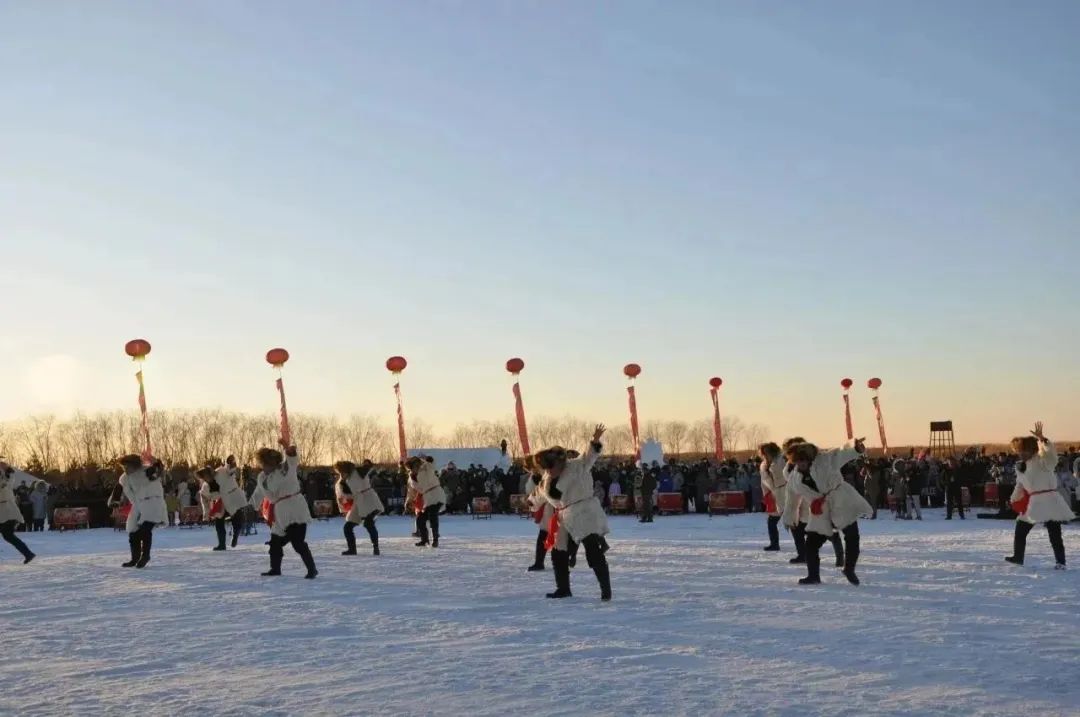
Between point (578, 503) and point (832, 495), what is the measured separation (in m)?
2.77

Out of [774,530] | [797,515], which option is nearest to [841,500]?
[797,515]

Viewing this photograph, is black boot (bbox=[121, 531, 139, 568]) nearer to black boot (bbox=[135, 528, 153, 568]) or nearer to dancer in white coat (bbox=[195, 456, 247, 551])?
black boot (bbox=[135, 528, 153, 568])

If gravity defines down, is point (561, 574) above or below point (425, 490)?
below

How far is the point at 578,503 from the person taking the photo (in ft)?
34.7

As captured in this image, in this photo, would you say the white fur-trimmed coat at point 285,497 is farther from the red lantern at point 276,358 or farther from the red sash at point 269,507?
the red lantern at point 276,358

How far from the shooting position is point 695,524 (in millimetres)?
24375

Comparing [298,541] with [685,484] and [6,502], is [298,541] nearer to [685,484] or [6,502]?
[6,502]

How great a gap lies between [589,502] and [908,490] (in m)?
15.8

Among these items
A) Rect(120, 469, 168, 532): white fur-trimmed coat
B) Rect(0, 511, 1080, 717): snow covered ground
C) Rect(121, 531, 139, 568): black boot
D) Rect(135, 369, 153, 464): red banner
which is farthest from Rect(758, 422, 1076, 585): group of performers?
Rect(135, 369, 153, 464): red banner

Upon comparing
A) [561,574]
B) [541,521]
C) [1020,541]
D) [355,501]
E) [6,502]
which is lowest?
[1020,541]

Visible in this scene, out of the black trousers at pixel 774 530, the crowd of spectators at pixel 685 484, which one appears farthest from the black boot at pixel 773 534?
the crowd of spectators at pixel 685 484

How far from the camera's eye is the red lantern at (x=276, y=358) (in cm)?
2988

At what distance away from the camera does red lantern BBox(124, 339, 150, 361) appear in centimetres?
2727

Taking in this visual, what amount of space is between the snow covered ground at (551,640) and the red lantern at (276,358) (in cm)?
1493
